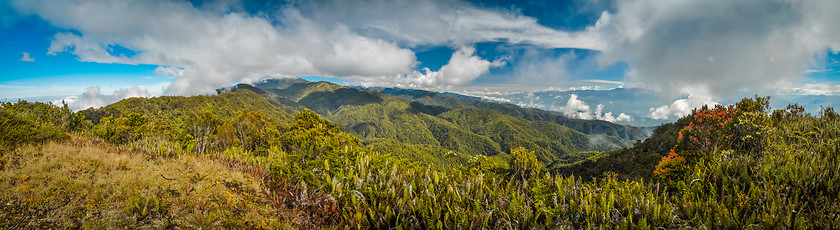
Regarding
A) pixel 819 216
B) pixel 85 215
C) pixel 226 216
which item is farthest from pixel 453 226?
pixel 85 215

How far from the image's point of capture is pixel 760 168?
4648mm

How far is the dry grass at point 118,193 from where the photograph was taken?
3.47 metres

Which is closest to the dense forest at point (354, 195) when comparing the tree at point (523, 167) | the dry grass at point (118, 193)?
the dry grass at point (118, 193)

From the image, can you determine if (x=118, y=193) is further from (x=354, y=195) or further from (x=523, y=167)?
(x=523, y=167)

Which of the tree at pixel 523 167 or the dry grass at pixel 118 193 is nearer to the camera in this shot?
the dry grass at pixel 118 193

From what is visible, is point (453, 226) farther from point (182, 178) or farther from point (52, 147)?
point (52, 147)

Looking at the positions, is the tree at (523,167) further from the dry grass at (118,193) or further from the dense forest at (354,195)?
the dry grass at (118,193)

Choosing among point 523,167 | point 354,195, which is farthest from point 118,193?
point 523,167

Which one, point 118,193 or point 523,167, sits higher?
point 118,193

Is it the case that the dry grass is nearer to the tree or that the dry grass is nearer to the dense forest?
the dense forest

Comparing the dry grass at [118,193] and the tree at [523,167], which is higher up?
the dry grass at [118,193]

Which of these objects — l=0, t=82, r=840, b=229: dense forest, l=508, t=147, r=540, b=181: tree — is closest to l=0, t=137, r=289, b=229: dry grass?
l=0, t=82, r=840, b=229: dense forest

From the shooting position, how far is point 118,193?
412cm

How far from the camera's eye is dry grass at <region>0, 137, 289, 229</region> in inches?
136
